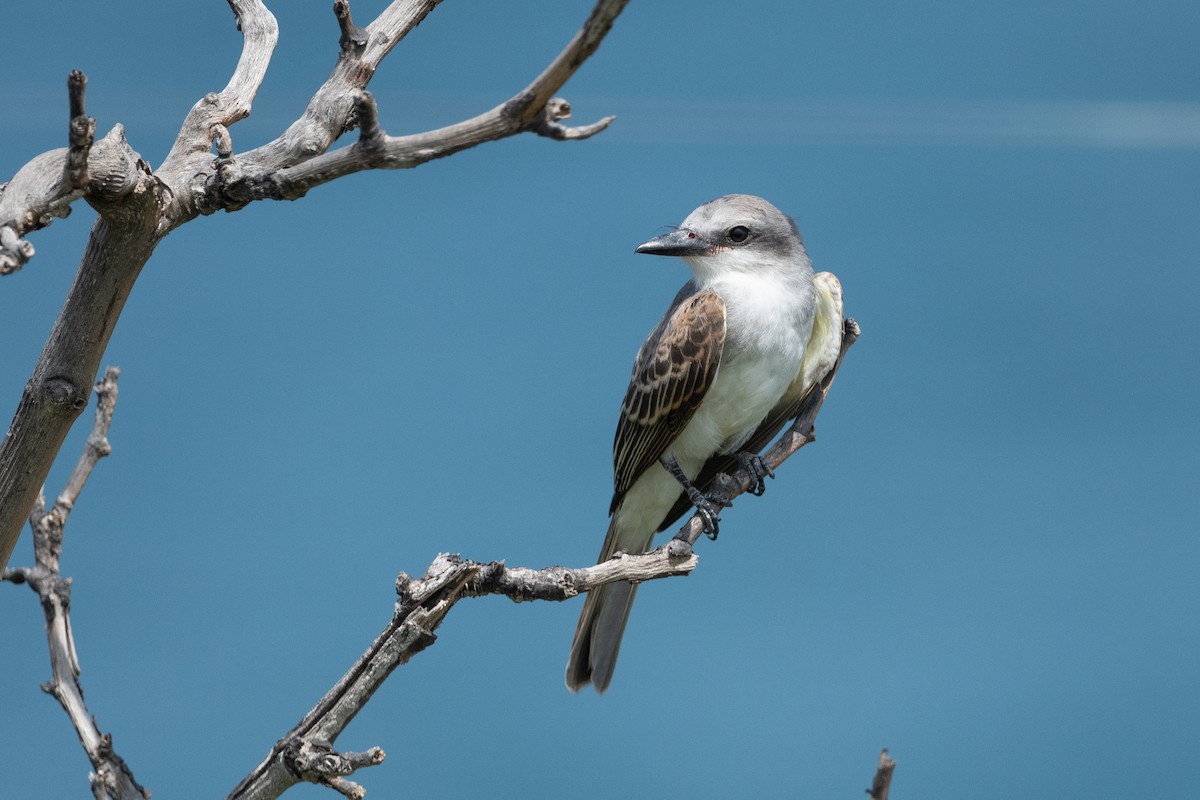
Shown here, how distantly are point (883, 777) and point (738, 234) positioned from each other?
4.41 feet

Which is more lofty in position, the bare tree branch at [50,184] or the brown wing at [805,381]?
the brown wing at [805,381]

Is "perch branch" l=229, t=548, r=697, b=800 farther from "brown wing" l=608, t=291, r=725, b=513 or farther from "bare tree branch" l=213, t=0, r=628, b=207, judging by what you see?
"brown wing" l=608, t=291, r=725, b=513

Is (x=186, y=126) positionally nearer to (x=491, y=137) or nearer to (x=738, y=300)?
(x=491, y=137)

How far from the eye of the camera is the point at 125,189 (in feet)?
3.81

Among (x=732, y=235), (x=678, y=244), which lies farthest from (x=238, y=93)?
(x=732, y=235)

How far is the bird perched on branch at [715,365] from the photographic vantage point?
2252 mm

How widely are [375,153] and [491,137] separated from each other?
12cm

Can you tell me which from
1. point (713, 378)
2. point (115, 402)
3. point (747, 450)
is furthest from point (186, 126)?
point (747, 450)

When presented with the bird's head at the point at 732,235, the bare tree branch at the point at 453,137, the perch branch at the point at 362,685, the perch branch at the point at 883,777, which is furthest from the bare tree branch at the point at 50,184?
the bird's head at the point at 732,235

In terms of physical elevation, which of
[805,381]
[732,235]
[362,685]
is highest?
[732,235]

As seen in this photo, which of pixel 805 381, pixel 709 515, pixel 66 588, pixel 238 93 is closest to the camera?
pixel 238 93

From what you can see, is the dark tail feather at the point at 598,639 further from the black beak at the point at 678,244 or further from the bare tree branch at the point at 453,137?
the bare tree branch at the point at 453,137

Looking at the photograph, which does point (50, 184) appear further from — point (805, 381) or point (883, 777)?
point (805, 381)

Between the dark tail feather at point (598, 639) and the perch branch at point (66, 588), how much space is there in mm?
934
